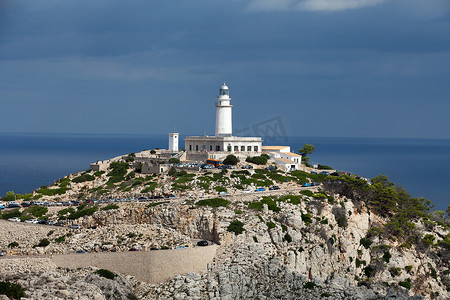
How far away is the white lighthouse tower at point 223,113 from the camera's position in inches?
3100

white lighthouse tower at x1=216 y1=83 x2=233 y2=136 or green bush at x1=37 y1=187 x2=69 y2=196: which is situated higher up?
white lighthouse tower at x1=216 y1=83 x2=233 y2=136

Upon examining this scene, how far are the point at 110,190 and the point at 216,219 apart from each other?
19050 mm

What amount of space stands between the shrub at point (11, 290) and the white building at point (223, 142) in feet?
143

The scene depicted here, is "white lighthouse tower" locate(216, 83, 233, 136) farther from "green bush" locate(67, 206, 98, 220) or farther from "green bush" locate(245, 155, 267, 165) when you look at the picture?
"green bush" locate(67, 206, 98, 220)

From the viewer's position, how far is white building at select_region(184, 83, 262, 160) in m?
76.6

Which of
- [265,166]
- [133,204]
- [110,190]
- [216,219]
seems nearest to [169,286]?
[216,219]

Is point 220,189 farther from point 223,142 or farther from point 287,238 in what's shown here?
point 223,142

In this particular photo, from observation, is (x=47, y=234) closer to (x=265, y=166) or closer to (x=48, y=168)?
(x=265, y=166)

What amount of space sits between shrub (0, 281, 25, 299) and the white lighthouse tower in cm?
4935

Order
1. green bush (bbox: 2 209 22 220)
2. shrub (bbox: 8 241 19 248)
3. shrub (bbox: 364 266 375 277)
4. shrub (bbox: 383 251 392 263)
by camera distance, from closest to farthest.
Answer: shrub (bbox: 8 241 19 248)
green bush (bbox: 2 209 22 220)
shrub (bbox: 364 266 375 277)
shrub (bbox: 383 251 392 263)

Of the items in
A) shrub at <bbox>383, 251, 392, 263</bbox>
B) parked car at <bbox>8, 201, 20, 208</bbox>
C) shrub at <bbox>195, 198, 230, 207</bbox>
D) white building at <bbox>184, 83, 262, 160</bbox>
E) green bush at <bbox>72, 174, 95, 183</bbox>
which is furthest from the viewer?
white building at <bbox>184, 83, 262, 160</bbox>

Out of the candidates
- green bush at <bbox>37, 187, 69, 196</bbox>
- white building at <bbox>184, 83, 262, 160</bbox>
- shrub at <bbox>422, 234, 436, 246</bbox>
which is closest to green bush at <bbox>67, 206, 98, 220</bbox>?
green bush at <bbox>37, 187, 69, 196</bbox>

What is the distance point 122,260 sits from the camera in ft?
139

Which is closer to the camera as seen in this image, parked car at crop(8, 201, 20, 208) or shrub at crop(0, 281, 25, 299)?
shrub at crop(0, 281, 25, 299)
